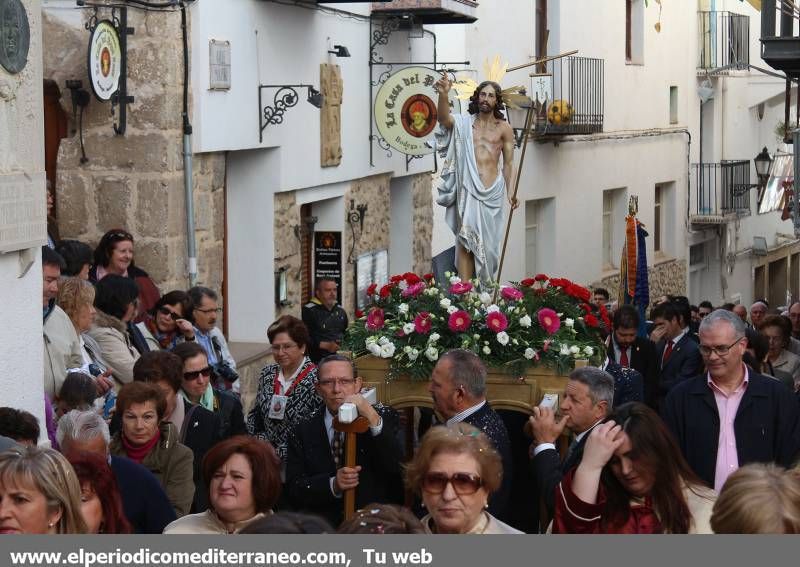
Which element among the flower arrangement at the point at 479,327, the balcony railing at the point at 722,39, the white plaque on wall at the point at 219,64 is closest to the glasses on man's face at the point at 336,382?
the flower arrangement at the point at 479,327

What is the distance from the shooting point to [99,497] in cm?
512

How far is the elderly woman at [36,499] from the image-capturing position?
454 cm

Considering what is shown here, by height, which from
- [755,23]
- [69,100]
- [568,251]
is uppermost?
[755,23]

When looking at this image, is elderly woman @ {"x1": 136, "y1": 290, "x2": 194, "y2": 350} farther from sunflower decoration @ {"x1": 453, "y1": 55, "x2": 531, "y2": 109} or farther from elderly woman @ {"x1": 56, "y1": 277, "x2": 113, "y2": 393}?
sunflower decoration @ {"x1": 453, "y1": 55, "x2": 531, "y2": 109}

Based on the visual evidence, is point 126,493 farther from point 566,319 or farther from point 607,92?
point 607,92

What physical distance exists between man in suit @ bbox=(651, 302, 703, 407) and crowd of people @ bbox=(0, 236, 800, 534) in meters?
0.02

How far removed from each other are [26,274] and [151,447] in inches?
62.9

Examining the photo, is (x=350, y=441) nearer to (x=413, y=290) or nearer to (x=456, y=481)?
(x=456, y=481)

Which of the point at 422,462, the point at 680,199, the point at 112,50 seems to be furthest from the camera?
the point at 680,199

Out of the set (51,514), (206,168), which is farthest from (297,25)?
(51,514)

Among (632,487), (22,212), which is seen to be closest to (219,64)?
(22,212)

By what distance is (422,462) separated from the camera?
4922 millimetres

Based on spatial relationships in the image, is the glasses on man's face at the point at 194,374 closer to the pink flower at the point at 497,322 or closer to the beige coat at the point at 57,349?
the beige coat at the point at 57,349
